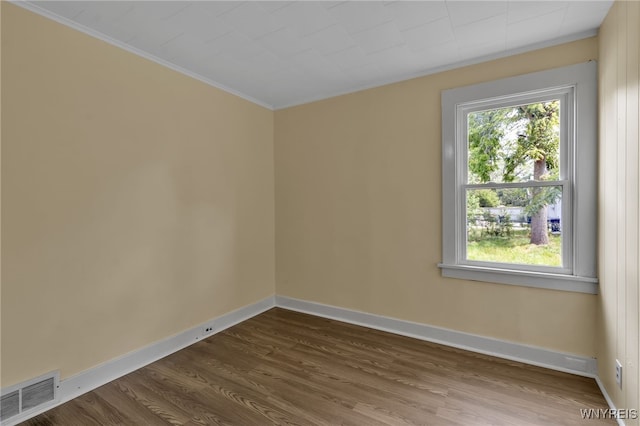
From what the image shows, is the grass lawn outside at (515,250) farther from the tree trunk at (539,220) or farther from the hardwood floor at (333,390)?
the hardwood floor at (333,390)

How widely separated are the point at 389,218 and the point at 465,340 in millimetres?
1306

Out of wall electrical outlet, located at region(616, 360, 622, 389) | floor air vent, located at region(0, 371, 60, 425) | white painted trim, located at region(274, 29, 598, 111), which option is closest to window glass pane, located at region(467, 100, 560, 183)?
white painted trim, located at region(274, 29, 598, 111)

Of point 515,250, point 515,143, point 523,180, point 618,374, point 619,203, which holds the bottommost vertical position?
point 618,374

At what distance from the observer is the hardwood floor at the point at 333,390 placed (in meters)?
1.84

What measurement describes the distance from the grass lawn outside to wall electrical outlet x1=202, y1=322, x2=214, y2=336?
8.55 feet

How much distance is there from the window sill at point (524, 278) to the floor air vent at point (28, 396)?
3.07 metres

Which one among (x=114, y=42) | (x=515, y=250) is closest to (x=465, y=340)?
(x=515, y=250)

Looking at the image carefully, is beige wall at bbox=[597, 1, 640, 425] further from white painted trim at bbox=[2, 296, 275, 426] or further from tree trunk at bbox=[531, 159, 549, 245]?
white painted trim at bbox=[2, 296, 275, 426]

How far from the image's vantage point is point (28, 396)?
1846 mm

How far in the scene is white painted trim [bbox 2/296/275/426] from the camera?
2.00 metres

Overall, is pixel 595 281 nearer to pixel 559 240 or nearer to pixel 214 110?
pixel 559 240

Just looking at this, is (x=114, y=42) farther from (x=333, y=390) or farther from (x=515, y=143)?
(x=515, y=143)

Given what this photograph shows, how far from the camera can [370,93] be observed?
10.3ft

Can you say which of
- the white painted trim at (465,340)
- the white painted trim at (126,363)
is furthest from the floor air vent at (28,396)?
the white painted trim at (465,340)
